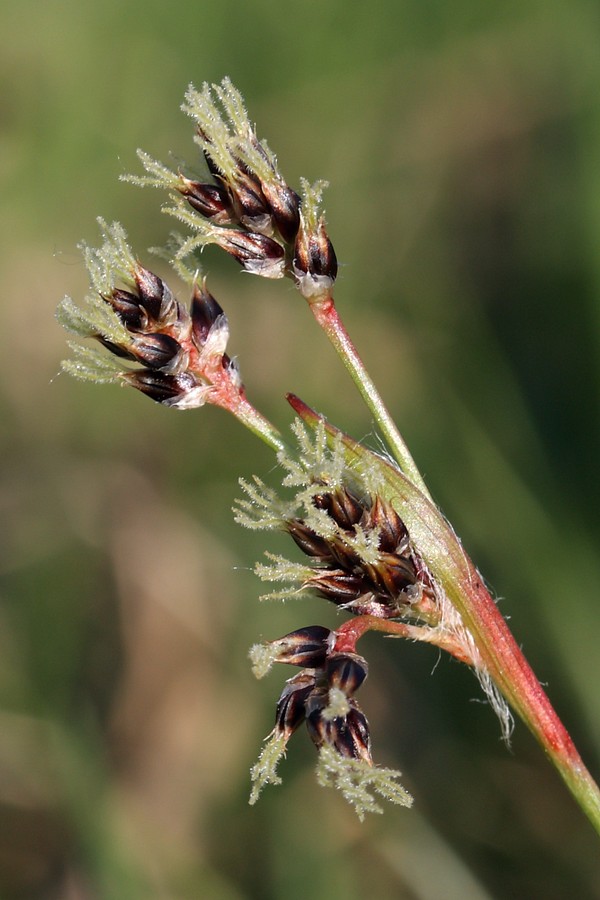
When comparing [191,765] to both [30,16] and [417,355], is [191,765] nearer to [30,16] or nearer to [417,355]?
[417,355]

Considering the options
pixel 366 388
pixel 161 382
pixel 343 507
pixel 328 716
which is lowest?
pixel 328 716

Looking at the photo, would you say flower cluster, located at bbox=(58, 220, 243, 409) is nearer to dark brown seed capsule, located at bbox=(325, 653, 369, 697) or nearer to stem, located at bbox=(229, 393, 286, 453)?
stem, located at bbox=(229, 393, 286, 453)

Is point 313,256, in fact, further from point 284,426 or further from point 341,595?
point 284,426

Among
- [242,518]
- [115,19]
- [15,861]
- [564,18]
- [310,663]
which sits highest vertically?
[115,19]

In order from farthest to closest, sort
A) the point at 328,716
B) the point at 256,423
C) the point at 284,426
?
the point at 284,426 → the point at 256,423 → the point at 328,716

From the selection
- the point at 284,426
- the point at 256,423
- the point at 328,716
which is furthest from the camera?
the point at 284,426

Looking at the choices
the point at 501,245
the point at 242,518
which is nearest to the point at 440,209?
the point at 501,245

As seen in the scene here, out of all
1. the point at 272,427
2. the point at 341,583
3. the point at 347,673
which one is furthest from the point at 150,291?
the point at 347,673

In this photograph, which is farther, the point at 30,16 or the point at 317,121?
the point at 30,16
